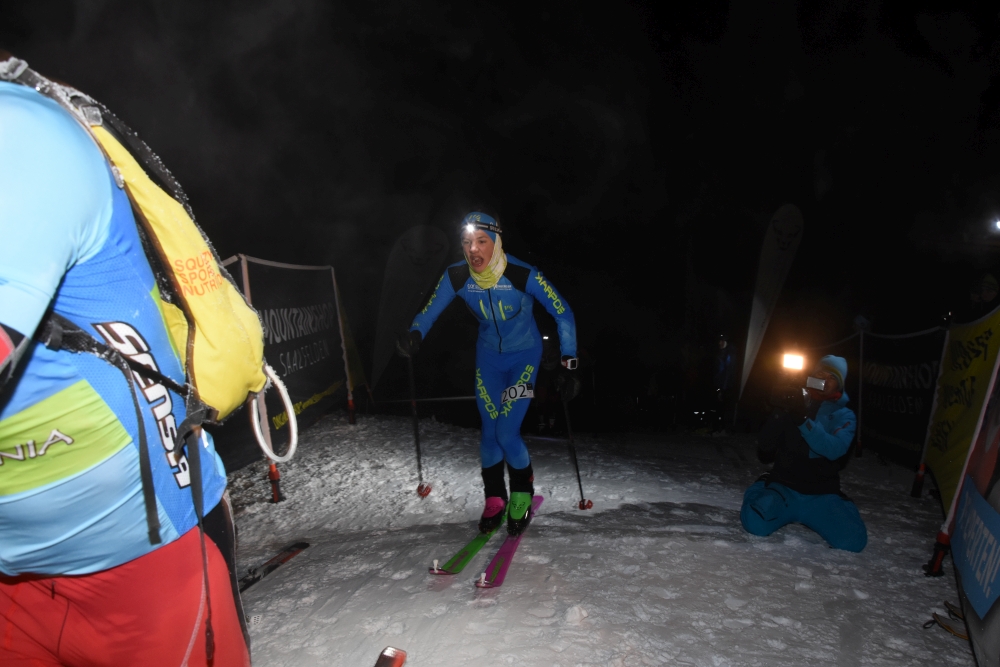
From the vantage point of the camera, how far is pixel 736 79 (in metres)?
17.4

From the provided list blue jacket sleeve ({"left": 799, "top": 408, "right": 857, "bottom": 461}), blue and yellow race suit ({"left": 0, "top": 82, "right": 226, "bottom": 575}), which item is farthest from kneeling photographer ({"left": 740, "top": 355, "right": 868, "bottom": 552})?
blue and yellow race suit ({"left": 0, "top": 82, "right": 226, "bottom": 575})

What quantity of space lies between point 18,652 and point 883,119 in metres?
18.4

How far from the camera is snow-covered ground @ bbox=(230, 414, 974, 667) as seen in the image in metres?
2.30

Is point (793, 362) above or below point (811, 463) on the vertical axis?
above

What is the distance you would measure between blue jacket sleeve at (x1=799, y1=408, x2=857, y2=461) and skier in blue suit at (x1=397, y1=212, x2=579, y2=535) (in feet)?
5.88

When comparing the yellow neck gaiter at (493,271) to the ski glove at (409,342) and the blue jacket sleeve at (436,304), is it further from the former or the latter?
the ski glove at (409,342)

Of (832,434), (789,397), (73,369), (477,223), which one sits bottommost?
(832,434)

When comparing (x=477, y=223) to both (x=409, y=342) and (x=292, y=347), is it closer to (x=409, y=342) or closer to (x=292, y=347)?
(x=409, y=342)

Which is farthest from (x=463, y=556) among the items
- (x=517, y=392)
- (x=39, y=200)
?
(x=39, y=200)

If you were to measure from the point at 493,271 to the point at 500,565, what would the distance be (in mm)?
2071

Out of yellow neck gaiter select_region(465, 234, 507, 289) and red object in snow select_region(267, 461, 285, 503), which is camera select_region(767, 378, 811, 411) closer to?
yellow neck gaiter select_region(465, 234, 507, 289)

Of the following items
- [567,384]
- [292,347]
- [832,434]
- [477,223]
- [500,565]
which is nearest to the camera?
[500,565]

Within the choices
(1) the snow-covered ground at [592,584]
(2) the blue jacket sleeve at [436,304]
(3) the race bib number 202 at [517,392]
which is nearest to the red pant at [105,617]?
(1) the snow-covered ground at [592,584]

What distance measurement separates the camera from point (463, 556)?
3.25m
